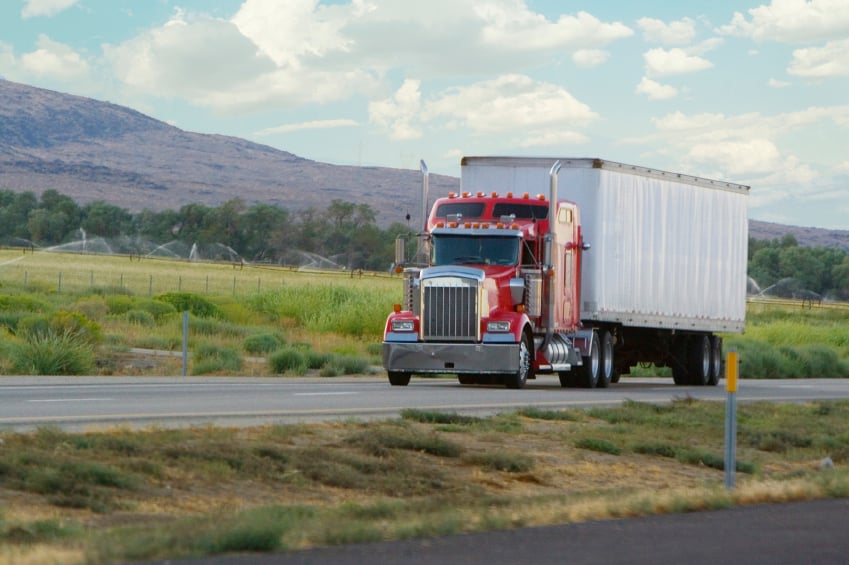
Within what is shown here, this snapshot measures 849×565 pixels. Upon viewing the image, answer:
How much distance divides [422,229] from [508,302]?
2.42 meters

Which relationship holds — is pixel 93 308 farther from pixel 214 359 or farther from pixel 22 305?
Result: pixel 214 359

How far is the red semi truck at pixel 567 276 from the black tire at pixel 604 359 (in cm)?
3

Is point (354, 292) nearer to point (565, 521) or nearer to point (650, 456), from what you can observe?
point (650, 456)

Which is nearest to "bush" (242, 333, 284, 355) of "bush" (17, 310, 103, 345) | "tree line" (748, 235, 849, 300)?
"bush" (17, 310, 103, 345)

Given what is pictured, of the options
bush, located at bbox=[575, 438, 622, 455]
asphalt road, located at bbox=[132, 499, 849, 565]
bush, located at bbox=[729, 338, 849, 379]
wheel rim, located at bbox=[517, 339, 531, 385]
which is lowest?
bush, located at bbox=[729, 338, 849, 379]

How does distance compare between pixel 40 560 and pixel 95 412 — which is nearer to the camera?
pixel 40 560

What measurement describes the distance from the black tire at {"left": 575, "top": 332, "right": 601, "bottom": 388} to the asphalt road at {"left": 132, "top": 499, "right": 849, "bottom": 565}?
60.8 feet

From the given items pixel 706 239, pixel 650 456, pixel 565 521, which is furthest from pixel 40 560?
pixel 706 239

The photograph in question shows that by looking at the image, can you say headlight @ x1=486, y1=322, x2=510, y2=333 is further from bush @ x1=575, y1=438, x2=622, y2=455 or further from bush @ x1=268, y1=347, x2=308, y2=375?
bush @ x1=575, y1=438, x2=622, y2=455

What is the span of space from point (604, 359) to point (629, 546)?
21517 mm

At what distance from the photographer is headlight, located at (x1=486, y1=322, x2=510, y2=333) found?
27578 millimetres

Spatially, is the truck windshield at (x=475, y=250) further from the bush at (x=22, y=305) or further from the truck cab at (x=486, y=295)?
the bush at (x=22, y=305)

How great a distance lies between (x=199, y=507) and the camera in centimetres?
1193

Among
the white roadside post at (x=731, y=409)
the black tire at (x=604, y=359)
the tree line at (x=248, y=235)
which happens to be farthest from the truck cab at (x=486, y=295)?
the tree line at (x=248, y=235)
